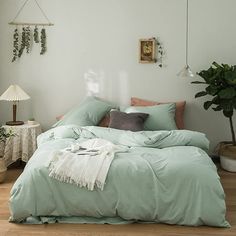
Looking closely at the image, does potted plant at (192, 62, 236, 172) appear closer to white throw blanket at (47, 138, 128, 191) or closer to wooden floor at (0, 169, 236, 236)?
wooden floor at (0, 169, 236, 236)

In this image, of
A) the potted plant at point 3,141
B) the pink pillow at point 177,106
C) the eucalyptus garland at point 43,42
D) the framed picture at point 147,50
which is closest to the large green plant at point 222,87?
the pink pillow at point 177,106

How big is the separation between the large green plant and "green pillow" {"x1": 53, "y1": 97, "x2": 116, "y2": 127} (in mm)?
1227

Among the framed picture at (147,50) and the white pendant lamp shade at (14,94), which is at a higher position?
the framed picture at (147,50)

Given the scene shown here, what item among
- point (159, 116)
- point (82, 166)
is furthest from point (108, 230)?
point (159, 116)

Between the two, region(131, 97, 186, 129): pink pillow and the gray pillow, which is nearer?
the gray pillow

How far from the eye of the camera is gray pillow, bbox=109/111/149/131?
4.11m

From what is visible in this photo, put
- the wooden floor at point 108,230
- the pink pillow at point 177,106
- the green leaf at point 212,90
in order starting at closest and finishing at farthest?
1. the wooden floor at point 108,230
2. the green leaf at point 212,90
3. the pink pillow at point 177,106

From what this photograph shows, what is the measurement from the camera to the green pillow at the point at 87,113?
14.5ft

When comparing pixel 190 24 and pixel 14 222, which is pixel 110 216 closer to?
pixel 14 222

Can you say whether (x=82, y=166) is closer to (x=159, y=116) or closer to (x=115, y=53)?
(x=159, y=116)

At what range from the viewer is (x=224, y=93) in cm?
420

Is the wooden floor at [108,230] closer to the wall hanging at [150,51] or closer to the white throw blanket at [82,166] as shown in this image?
the white throw blanket at [82,166]

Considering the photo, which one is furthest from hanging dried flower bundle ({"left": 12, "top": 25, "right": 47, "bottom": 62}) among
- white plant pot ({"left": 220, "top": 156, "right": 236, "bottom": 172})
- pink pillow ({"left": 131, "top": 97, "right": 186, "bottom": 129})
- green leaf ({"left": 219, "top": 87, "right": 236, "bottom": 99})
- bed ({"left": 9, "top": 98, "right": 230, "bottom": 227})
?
white plant pot ({"left": 220, "top": 156, "right": 236, "bottom": 172})

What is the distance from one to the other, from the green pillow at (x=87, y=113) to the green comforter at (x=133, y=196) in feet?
4.68
